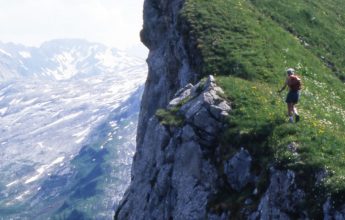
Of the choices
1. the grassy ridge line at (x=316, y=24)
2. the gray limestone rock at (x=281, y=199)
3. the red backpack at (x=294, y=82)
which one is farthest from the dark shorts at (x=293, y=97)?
the grassy ridge line at (x=316, y=24)

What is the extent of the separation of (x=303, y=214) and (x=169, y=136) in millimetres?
15270

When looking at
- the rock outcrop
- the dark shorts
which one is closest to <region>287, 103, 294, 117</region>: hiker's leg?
the dark shorts

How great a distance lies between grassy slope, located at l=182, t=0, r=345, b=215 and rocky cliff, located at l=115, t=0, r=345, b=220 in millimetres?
874

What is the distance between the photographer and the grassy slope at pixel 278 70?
2839 cm

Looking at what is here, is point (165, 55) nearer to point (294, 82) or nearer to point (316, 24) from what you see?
point (316, 24)

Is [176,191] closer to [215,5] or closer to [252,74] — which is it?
[252,74]

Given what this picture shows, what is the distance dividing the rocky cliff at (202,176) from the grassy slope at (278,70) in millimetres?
874

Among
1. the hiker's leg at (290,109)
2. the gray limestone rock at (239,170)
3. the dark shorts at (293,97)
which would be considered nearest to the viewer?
the gray limestone rock at (239,170)

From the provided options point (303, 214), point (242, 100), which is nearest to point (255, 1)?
point (242, 100)

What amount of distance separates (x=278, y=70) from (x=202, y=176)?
47.0 feet

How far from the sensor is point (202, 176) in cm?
3431

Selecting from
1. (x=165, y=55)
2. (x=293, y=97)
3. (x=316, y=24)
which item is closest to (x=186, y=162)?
(x=293, y=97)

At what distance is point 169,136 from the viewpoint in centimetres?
3859

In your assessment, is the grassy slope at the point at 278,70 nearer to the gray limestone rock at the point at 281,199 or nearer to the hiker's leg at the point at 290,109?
the gray limestone rock at the point at 281,199
